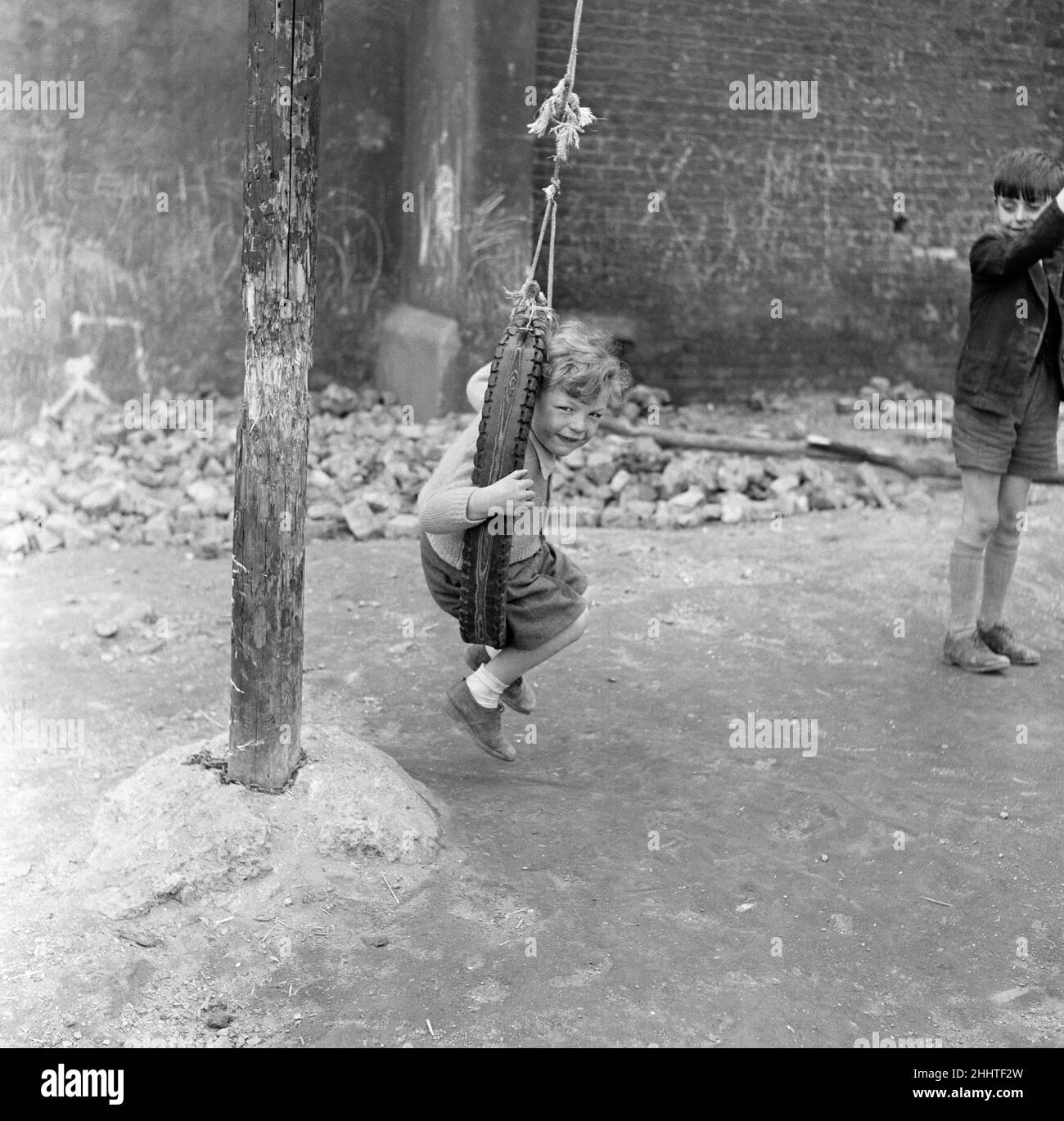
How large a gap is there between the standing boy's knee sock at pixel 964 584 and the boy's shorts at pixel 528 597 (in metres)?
1.87

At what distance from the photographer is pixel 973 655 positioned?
5270mm

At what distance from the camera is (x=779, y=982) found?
10.5ft

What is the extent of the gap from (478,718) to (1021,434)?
2.32 meters

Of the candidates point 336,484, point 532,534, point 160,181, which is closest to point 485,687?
point 532,534

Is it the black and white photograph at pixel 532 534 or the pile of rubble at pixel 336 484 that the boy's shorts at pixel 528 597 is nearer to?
the black and white photograph at pixel 532 534

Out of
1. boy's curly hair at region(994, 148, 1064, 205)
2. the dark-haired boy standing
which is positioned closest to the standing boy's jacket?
the dark-haired boy standing

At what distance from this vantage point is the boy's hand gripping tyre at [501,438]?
360 centimetres

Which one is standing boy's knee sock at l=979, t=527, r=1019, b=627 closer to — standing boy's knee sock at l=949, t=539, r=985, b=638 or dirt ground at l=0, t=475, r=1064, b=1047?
standing boy's knee sock at l=949, t=539, r=985, b=638

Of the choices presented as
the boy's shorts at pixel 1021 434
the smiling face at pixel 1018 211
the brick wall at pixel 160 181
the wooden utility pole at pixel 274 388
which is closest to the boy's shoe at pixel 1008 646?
the boy's shorts at pixel 1021 434

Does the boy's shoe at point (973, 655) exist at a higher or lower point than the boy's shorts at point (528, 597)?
lower

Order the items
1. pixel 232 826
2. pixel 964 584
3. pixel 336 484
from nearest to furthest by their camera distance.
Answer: pixel 232 826 < pixel 964 584 < pixel 336 484

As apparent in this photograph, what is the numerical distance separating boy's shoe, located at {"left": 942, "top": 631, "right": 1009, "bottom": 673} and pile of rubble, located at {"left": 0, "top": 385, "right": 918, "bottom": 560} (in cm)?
228

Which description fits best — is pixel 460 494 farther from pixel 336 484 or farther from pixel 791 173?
pixel 791 173

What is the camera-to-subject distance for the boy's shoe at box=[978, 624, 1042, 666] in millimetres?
5375
